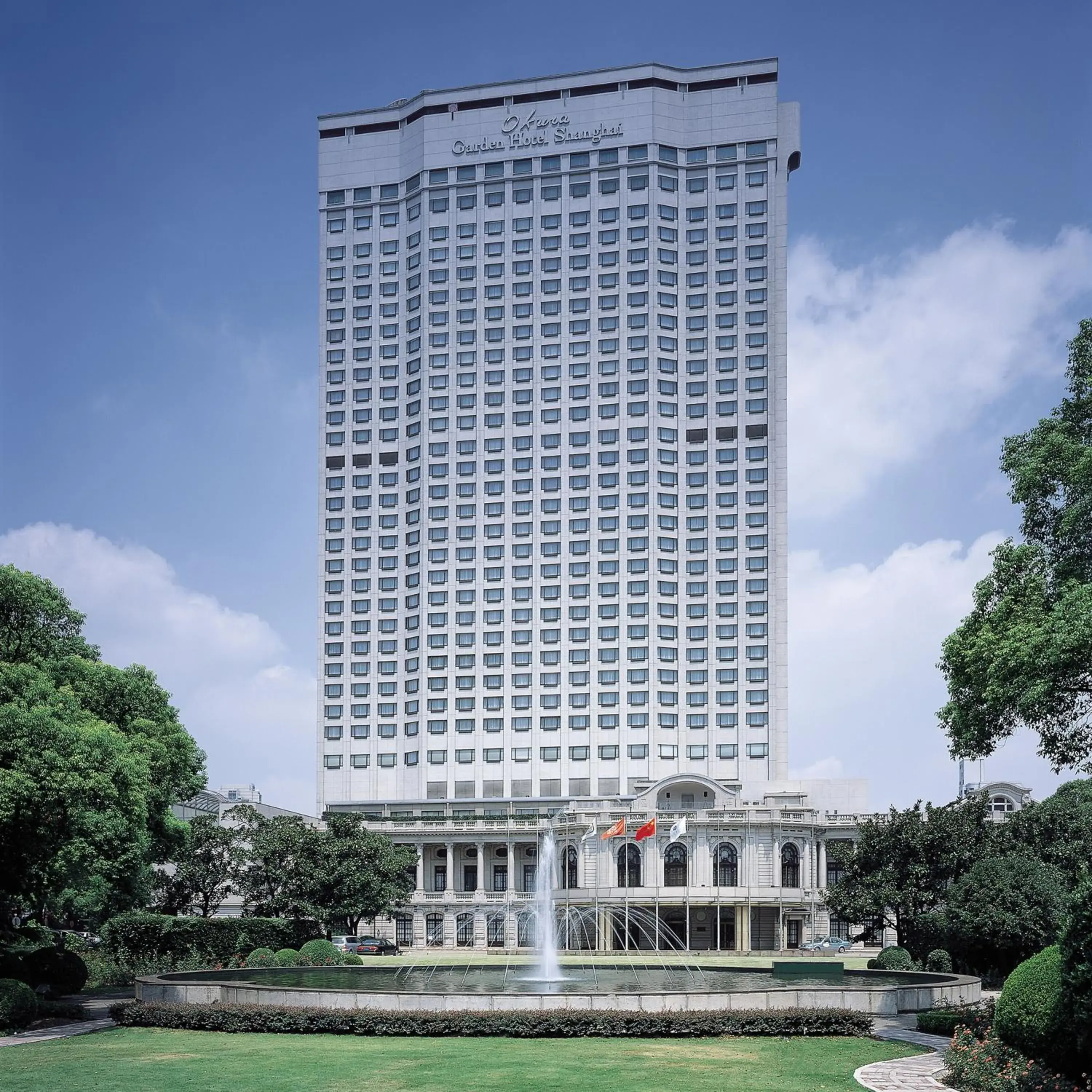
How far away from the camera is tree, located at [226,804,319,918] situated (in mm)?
81875

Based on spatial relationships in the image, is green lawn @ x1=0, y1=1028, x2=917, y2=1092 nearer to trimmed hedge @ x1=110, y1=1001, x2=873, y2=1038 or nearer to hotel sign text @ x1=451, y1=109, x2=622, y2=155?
trimmed hedge @ x1=110, y1=1001, x2=873, y2=1038

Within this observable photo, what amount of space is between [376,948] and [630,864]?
23.6 meters

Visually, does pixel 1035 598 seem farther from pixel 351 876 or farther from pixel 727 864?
pixel 727 864

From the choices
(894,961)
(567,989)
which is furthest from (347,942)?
(567,989)

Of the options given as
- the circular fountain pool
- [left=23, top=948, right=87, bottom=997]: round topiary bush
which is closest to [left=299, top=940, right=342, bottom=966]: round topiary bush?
the circular fountain pool

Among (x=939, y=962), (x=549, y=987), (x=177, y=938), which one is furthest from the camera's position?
(x=177, y=938)

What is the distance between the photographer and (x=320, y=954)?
5303cm

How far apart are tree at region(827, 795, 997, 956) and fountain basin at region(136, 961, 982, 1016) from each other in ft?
78.2

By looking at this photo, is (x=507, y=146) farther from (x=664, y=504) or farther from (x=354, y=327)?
(x=664, y=504)

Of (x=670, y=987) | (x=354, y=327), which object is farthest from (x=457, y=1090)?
(x=354, y=327)

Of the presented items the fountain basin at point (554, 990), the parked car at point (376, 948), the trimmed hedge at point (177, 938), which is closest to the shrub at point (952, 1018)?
the fountain basin at point (554, 990)

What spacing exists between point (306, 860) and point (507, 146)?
9234 cm

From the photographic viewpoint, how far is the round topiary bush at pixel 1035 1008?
21.8 meters

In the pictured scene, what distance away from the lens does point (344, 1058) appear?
1136 inches
